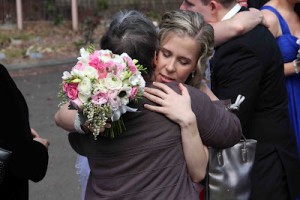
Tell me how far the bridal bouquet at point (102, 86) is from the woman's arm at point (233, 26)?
898mm

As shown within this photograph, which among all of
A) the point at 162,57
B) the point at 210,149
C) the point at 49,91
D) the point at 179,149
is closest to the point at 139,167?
the point at 179,149

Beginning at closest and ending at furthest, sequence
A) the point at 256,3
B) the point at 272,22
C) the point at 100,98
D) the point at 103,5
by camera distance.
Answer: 1. the point at 100,98
2. the point at 272,22
3. the point at 256,3
4. the point at 103,5

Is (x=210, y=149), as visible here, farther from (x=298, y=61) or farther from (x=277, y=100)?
(x=298, y=61)

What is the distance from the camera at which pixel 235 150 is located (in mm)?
2750

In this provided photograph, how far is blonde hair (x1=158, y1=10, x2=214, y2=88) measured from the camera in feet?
8.63

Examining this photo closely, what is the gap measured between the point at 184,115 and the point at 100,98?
361 mm

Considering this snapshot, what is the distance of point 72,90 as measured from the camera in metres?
2.24

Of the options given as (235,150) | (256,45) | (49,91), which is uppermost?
(256,45)

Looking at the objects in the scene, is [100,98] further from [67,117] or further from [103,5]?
[103,5]

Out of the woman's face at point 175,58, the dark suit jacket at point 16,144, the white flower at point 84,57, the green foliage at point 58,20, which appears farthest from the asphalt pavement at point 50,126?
the green foliage at point 58,20

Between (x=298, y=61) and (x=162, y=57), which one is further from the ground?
(x=162, y=57)

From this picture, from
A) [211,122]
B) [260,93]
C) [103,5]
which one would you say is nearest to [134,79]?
[211,122]

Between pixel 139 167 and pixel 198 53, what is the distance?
1.83ft

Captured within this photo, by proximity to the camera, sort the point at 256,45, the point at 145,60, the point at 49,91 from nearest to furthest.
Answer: the point at 145,60 < the point at 256,45 < the point at 49,91
